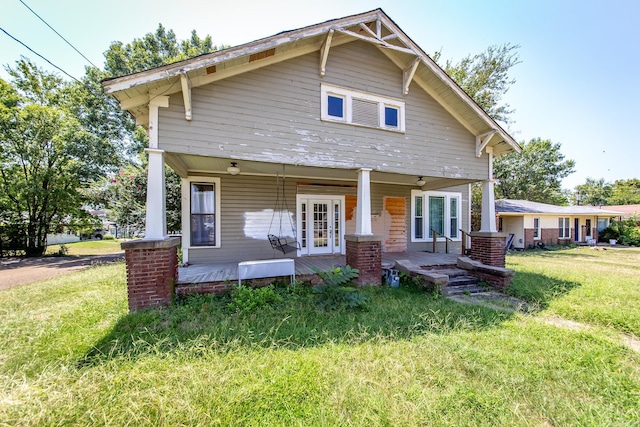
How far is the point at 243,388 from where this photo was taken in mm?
2396

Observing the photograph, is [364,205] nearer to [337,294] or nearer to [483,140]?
[337,294]

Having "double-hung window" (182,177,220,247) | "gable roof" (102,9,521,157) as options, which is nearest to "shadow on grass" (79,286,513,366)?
"double-hung window" (182,177,220,247)

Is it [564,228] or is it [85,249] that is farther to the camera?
[85,249]

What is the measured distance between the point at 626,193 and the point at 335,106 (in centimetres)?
6345

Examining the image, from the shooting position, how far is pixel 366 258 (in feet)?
18.9

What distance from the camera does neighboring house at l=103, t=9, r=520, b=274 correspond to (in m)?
4.54

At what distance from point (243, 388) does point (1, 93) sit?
2129 cm

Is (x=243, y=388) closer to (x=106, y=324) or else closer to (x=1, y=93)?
(x=106, y=324)

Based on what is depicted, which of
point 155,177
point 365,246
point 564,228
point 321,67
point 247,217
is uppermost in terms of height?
point 321,67

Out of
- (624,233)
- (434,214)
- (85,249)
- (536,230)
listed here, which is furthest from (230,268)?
(624,233)

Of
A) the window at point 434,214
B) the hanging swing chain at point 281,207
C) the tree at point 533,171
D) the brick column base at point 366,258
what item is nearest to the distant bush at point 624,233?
the tree at point 533,171

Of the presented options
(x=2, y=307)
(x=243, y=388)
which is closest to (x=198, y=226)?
(x=2, y=307)

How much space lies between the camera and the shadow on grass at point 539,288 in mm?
5301

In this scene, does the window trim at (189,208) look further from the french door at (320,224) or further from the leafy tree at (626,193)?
the leafy tree at (626,193)
